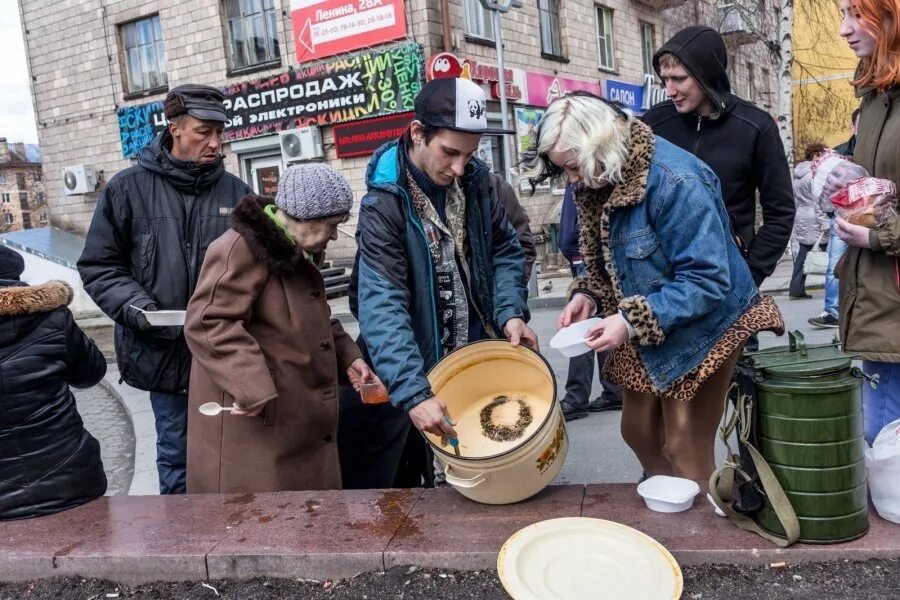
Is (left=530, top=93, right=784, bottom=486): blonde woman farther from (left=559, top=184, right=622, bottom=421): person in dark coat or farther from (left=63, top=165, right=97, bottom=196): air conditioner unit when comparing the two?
(left=63, top=165, right=97, bottom=196): air conditioner unit

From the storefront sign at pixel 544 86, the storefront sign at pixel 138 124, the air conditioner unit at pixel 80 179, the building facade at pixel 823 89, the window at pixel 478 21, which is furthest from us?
the building facade at pixel 823 89

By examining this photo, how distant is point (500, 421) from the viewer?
273cm

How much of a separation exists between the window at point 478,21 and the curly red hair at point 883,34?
458 inches

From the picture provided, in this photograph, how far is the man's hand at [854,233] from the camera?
2.23 meters

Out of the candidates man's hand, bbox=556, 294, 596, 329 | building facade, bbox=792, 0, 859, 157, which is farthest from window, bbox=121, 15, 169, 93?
building facade, bbox=792, 0, 859, 157

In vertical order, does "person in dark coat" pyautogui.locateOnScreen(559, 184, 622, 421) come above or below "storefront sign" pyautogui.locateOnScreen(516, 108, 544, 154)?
below

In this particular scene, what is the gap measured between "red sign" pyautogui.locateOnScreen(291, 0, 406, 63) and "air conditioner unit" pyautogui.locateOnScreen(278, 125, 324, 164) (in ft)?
4.10

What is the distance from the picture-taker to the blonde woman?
224 cm

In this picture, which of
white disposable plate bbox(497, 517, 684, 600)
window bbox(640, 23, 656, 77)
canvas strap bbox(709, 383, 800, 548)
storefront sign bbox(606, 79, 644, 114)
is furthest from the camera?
window bbox(640, 23, 656, 77)

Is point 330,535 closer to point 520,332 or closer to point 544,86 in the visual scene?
point 520,332

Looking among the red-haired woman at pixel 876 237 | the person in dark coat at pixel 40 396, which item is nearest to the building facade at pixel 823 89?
the red-haired woman at pixel 876 237

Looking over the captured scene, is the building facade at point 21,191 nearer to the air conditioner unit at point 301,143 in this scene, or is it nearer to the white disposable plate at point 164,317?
the air conditioner unit at point 301,143

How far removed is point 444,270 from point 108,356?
25.8 ft

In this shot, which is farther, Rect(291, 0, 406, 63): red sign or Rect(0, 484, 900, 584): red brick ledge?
Rect(291, 0, 406, 63): red sign
